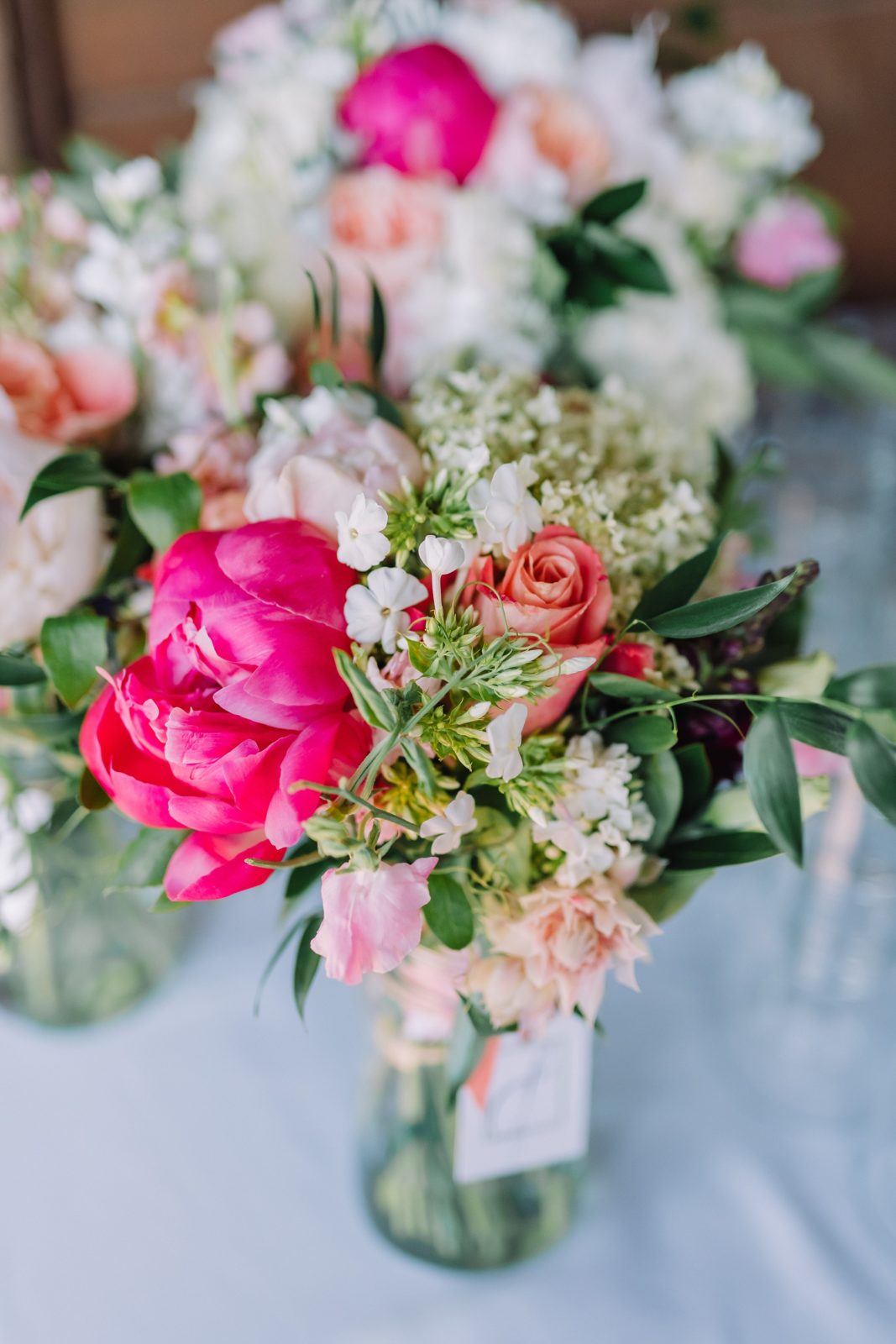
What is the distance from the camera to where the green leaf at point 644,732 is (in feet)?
1.27

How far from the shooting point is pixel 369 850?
1.06 ft

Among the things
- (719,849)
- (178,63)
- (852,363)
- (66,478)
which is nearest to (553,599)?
(719,849)

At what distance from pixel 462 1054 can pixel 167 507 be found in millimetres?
283

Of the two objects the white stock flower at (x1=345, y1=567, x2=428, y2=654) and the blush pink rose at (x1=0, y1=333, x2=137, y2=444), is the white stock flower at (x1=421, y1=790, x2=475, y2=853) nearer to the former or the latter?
the white stock flower at (x1=345, y1=567, x2=428, y2=654)

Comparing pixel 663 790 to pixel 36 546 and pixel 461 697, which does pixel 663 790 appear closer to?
pixel 461 697

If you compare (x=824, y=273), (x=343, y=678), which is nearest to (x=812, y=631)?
(x=824, y=273)

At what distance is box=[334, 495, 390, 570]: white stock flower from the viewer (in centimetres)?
34

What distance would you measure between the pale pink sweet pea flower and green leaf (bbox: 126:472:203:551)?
0.19 m

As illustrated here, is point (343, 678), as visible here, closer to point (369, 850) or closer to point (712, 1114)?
point (369, 850)

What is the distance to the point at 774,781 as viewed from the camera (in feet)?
1.19

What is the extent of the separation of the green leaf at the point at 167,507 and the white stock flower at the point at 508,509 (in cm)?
14

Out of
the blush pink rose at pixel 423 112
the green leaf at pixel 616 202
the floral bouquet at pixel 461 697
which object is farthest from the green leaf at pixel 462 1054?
the blush pink rose at pixel 423 112

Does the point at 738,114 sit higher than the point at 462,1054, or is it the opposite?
the point at 738,114

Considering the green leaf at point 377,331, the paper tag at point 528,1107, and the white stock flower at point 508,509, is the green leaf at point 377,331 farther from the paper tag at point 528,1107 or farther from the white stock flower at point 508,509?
the paper tag at point 528,1107
